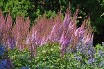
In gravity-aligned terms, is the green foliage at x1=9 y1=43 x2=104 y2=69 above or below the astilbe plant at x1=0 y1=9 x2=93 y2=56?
below

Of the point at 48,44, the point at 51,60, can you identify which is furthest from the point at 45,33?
the point at 51,60

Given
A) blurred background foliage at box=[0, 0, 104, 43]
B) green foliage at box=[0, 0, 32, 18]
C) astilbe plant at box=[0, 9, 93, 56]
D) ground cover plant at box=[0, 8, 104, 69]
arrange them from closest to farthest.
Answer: ground cover plant at box=[0, 8, 104, 69] → astilbe plant at box=[0, 9, 93, 56] → green foliage at box=[0, 0, 32, 18] → blurred background foliage at box=[0, 0, 104, 43]

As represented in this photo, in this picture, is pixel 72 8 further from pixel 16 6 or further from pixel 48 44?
pixel 48 44

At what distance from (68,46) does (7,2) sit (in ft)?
10.8

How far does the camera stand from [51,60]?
4.90 metres

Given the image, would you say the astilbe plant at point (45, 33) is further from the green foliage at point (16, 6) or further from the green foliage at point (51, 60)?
the green foliage at point (16, 6)

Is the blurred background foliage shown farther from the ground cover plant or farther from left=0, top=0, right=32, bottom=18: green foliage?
the ground cover plant

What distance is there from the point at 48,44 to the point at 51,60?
393mm

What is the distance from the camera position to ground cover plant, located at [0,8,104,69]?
4.46 m

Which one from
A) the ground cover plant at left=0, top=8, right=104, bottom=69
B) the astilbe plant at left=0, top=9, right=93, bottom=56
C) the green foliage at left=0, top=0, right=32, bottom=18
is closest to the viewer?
the ground cover plant at left=0, top=8, right=104, bottom=69

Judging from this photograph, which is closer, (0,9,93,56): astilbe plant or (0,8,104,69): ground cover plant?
(0,8,104,69): ground cover plant

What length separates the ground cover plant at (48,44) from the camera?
4465 millimetres

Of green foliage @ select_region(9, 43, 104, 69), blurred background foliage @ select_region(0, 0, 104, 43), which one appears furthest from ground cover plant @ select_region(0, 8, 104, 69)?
blurred background foliage @ select_region(0, 0, 104, 43)

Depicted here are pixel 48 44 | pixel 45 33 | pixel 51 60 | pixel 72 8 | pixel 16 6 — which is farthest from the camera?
pixel 72 8
